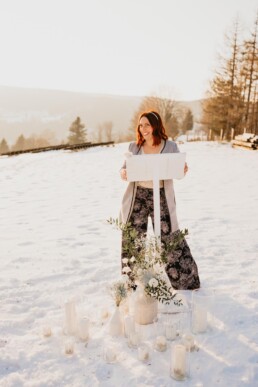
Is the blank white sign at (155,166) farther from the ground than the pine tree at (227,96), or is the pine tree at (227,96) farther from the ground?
the pine tree at (227,96)

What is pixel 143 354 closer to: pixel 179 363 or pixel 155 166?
pixel 179 363

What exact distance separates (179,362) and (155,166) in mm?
1621

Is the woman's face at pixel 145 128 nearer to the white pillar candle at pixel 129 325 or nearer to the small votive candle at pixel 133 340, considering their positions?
the white pillar candle at pixel 129 325

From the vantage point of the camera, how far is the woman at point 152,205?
11.1 feet

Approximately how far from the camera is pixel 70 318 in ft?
10.1

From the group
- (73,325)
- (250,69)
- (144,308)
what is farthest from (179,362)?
(250,69)

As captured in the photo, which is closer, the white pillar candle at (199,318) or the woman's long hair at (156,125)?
the white pillar candle at (199,318)

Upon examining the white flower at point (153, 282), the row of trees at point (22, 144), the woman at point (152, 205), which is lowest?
the row of trees at point (22, 144)

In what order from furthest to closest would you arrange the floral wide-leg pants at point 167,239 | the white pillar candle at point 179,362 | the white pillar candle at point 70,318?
the floral wide-leg pants at point 167,239 → the white pillar candle at point 70,318 → the white pillar candle at point 179,362

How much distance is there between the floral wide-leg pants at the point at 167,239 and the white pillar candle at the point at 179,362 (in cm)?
120

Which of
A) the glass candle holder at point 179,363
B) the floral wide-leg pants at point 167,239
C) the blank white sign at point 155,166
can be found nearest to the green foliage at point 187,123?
the floral wide-leg pants at point 167,239

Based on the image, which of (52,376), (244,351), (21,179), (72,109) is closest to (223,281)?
(244,351)

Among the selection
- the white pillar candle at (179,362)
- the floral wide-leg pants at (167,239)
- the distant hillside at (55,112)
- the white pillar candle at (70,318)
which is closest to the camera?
the white pillar candle at (179,362)

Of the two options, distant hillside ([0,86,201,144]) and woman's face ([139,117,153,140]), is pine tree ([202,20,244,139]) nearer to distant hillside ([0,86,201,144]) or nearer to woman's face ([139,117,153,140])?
woman's face ([139,117,153,140])
